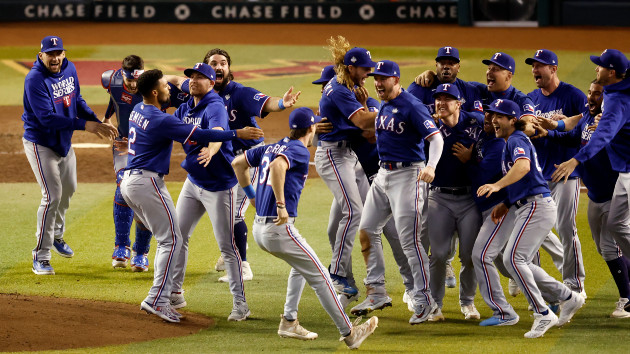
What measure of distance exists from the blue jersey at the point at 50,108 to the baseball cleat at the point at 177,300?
195 cm

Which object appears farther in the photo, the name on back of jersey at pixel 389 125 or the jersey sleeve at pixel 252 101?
the jersey sleeve at pixel 252 101

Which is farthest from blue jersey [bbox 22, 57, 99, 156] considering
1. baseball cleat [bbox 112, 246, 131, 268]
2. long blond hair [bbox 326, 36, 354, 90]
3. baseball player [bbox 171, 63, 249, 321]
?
long blond hair [bbox 326, 36, 354, 90]

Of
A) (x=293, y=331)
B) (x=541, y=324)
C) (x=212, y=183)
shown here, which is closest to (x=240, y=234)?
(x=212, y=183)

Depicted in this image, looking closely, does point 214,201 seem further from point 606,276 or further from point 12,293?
point 606,276

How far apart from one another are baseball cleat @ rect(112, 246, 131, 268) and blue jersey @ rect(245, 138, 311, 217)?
2724 mm

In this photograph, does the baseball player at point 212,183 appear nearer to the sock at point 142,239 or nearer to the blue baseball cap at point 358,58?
the blue baseball cap at point 358,58

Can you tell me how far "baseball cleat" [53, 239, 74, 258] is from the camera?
366 inches

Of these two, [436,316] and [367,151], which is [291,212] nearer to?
[436,316]

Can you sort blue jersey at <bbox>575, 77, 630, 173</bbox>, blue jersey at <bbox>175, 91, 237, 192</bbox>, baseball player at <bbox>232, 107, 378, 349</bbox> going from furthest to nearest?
blue jersey at <bbox>175, 91, 237, 192</bbox> → blue jersey at <bbox>575, 77, 630, 173</bbox> → baseball player at <bbox>232, 107, 378, 349</bbox>

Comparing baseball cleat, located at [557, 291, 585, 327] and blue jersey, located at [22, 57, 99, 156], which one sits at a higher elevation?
blue jersey, located at [22, 57, 99, 156]

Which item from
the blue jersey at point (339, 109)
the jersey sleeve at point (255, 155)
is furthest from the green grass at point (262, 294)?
the blue jersey at point (339, 109)

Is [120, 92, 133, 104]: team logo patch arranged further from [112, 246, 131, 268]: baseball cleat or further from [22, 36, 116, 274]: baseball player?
[112, 246, 131, 268]: baseball cleat

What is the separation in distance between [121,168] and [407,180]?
3170 millimetres

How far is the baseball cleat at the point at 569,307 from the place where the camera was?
6992 millimetres
